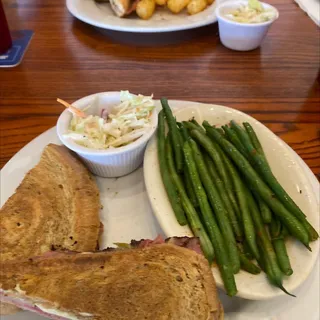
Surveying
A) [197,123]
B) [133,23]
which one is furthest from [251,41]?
[197,123]

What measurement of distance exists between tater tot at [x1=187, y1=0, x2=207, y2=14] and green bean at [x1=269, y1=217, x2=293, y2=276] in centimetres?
151

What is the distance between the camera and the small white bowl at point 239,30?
1.97 m

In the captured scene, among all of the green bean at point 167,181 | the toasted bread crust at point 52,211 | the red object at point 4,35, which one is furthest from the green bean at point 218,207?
the red object at point 4,35

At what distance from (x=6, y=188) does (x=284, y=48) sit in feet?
5.64

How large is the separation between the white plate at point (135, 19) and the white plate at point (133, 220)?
2.99 ft

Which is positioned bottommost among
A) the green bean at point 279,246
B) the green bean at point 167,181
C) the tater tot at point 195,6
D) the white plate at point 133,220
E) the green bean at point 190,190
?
the white plate at point 133,220

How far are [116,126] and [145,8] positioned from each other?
3.55ft

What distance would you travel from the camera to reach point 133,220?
1304 mm

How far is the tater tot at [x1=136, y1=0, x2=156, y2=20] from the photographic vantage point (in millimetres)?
2131

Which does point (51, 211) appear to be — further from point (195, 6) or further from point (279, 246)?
point (195, 6)

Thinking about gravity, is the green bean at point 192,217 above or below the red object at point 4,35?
below

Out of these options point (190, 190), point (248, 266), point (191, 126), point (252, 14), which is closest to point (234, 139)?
point (191, 126)

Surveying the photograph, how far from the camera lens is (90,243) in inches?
44.5

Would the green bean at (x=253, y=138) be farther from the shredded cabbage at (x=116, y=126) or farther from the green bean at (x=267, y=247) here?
the shredded cabbage at (x=116, y=126)
